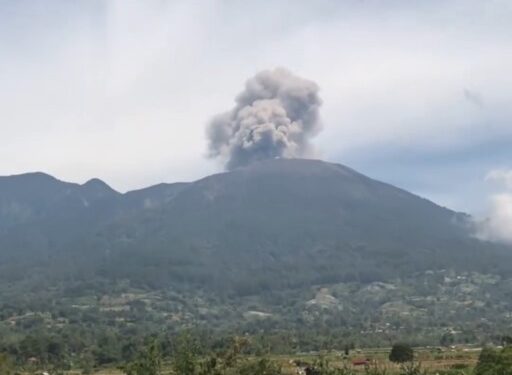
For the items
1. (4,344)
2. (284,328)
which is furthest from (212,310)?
(4,344)

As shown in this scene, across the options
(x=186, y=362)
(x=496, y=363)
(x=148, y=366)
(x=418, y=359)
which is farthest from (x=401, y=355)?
(x=186, y=362)

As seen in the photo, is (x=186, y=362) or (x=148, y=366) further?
(x=148, y=366)

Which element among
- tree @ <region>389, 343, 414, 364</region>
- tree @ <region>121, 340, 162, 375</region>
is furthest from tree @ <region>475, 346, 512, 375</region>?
tree @ <region>121, 340, 162, 375</region>

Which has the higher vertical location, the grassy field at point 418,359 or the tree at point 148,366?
the tree at point 148,366

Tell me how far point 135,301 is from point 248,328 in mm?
39278

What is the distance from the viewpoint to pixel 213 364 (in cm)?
3297

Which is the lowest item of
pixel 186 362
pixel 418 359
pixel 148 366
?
pixel 418 359

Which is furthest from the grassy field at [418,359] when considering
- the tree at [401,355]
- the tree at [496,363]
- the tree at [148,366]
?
the tree at [148,366]

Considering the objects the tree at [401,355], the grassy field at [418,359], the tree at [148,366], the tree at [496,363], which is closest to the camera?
the tree at [148,366]

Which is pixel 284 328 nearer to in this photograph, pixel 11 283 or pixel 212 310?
pixel 212 310

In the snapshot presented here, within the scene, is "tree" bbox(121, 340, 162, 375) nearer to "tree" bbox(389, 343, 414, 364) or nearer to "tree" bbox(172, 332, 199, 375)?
"tree" bbox(172, 332, 199, 375)

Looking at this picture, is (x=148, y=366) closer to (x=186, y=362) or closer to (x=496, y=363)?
(x=186, y=362)

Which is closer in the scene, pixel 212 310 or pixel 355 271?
pixel 212 310

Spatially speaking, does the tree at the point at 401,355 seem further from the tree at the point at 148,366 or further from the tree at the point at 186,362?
the tree at the point at 186,362
